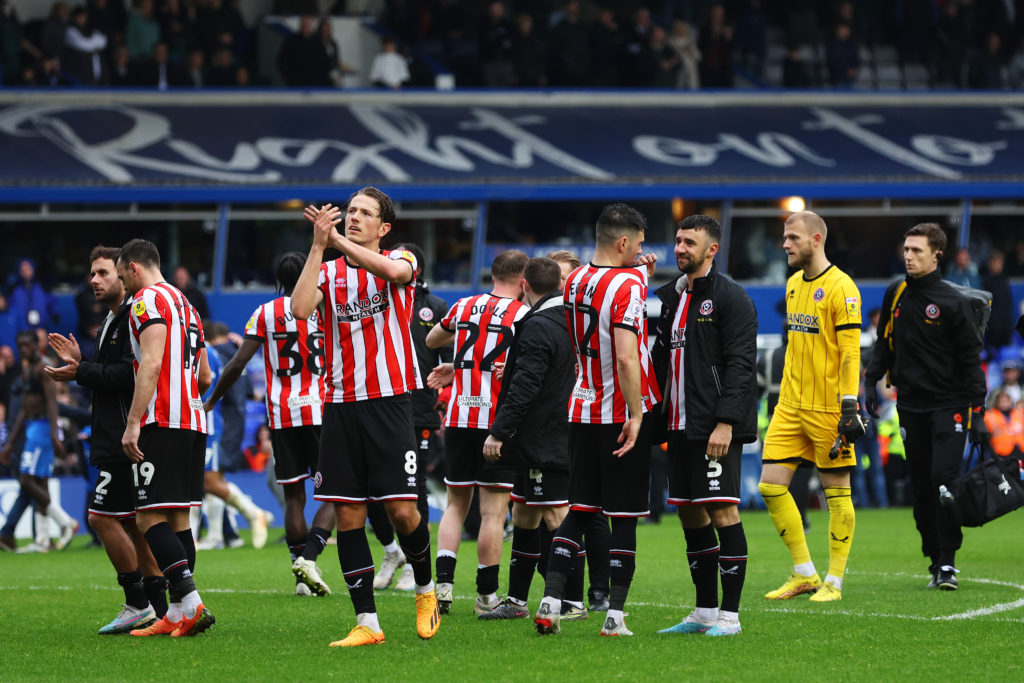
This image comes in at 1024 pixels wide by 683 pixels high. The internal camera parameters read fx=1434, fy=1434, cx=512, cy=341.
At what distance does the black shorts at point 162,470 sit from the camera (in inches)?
313

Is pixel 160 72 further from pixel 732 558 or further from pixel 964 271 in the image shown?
pixel 732 558

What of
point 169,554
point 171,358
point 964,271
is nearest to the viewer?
point 169,554

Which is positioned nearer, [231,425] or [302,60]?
[231,425]

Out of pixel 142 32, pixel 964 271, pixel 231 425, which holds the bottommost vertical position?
pixel 231 425

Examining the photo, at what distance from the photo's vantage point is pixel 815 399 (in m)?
9.33

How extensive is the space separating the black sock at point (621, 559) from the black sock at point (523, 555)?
79cm

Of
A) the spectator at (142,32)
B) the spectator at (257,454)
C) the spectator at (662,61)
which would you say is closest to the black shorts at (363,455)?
the spectator at (257,454)

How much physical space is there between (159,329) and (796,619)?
401 cm

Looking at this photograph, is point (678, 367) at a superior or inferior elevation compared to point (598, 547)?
superior

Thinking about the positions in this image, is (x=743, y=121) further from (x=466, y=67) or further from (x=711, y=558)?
(x=711, y=558)

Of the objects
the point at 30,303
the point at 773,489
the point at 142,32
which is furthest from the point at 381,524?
the point at 142,32

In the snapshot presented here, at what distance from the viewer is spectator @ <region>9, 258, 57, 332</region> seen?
2055 centimetres

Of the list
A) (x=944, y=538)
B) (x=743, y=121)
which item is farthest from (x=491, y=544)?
(x=743, y=121)

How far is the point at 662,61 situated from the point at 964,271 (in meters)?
7.37
